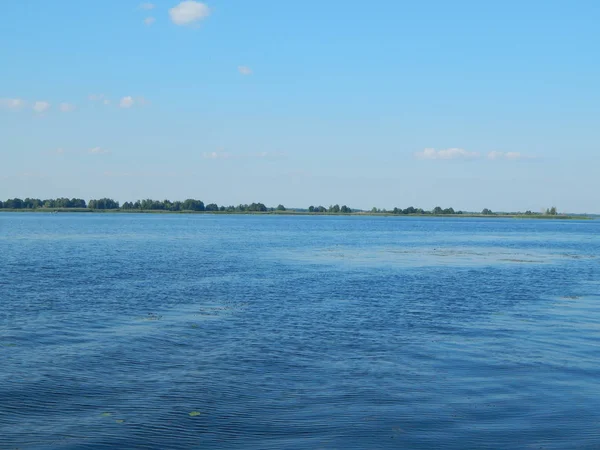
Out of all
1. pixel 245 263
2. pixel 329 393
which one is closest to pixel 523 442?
pixel 329 393

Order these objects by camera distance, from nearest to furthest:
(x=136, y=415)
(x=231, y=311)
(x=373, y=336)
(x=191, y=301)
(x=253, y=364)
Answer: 1. (x=136, y=415)
2. (x=253, y=364)
3. (x=373, y=336)
4. (x=231, y=311)
5. (x=191, y=301)

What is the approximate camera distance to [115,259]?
160 feet

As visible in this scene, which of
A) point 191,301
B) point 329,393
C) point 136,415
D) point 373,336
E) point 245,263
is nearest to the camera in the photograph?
point 136,415

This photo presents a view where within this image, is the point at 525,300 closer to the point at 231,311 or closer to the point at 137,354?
the point at 231,311

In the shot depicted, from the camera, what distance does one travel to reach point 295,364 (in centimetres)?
1677

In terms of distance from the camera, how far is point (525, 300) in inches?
1177

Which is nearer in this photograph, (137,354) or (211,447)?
(211,447)

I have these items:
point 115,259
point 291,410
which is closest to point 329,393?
point 291,410

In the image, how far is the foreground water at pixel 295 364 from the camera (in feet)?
38.9

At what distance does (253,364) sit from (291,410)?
12.5 ft

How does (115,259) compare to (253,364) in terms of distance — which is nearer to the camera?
(253,364)

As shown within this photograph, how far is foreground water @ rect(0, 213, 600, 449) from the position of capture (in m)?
11.8

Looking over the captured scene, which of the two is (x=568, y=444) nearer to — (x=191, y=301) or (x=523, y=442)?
(x=523, y=442)

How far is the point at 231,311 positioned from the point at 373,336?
22.7ft
